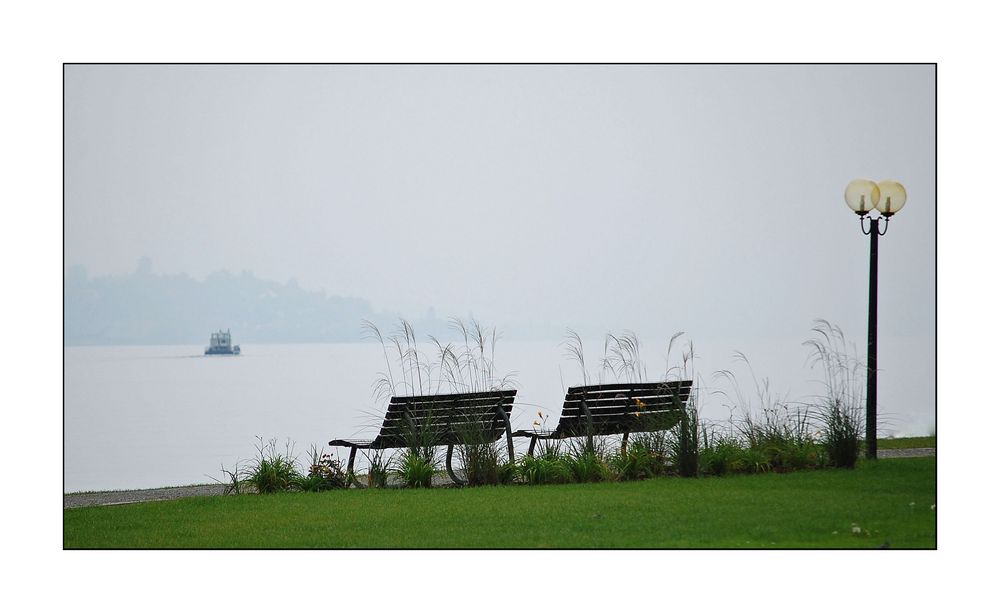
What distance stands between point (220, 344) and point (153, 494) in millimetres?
33383

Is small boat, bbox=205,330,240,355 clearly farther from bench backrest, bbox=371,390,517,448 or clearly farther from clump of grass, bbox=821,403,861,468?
clump of grass, bbox=821,403,861,468

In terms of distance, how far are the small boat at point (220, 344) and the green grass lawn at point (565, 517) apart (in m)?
33.5

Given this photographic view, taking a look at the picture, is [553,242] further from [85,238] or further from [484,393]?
[484,393]

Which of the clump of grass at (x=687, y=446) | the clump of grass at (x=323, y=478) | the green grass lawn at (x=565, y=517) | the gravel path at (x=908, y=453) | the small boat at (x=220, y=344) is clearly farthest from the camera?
the small boat at (x=220, y=344)

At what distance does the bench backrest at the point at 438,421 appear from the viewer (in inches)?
279

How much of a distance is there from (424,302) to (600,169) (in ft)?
46.8

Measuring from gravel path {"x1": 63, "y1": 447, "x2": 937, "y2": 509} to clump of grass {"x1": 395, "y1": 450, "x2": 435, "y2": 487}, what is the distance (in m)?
0.19

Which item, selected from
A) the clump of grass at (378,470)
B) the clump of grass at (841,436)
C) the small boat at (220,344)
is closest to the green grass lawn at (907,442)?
the clump of grass at (841,436)

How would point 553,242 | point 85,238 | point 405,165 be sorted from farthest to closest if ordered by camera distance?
point 553,242 < point 405,165 < point 85,238

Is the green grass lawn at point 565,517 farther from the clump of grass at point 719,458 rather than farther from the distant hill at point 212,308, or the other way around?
the distant hill at point 212,308

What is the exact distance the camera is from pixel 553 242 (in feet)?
104

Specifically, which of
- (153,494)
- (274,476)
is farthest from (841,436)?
(153,494)
